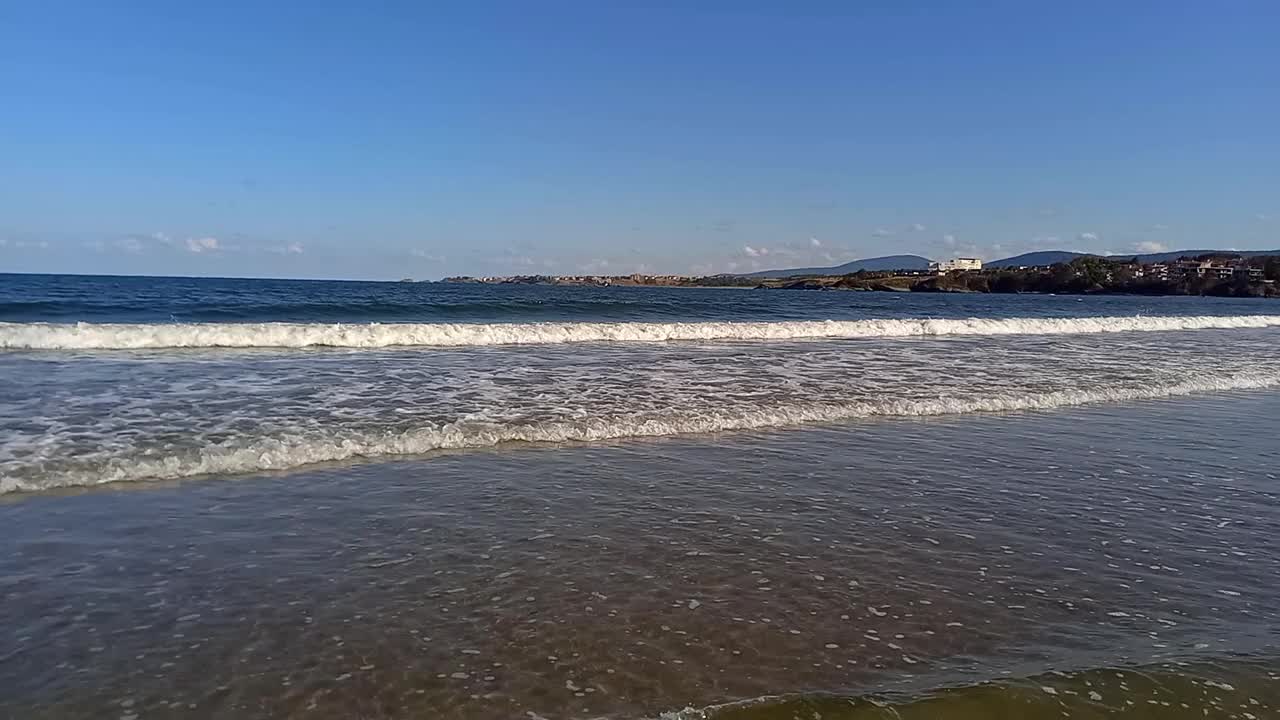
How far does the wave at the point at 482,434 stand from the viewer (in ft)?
20.4

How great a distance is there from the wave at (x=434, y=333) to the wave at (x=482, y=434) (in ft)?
38.9

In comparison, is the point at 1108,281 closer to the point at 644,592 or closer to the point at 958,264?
the point at 958,264

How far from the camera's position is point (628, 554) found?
4.64m

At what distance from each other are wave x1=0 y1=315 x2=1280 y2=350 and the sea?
740cm

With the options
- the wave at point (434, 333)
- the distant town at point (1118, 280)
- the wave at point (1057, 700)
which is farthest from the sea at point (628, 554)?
the distant town at point (1118, 280)

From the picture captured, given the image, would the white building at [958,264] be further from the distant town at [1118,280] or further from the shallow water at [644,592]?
the shallow water at [644,592]

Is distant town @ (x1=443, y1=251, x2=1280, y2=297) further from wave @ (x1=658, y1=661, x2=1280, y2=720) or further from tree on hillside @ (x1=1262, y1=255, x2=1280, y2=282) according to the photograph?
wave @ (x1=658, y1=661, x2=1280, y2=720)

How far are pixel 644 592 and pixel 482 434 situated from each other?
414 cm

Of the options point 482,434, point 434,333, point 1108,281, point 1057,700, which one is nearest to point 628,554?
point 1057,700

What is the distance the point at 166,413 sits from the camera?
334 inches

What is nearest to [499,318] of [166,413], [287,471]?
[166,413]

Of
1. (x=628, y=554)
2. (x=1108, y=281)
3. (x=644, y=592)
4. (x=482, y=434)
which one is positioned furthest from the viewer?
(x=1108, y=281)

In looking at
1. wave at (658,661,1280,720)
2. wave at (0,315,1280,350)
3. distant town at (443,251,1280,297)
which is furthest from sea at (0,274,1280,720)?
distant town at (443,251,1280,297)

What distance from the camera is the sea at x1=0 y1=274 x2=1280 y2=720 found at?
310 cm
